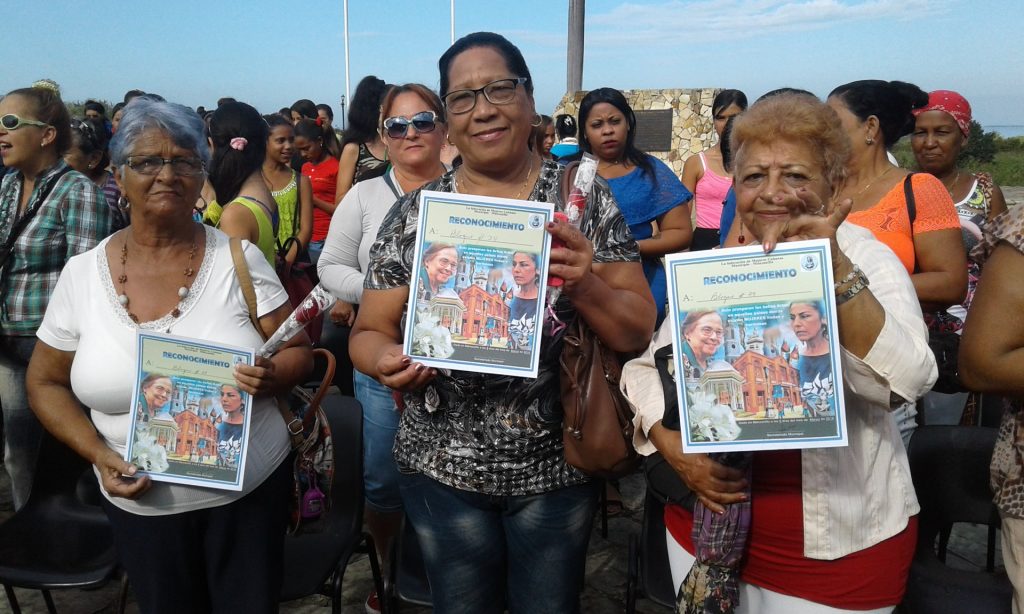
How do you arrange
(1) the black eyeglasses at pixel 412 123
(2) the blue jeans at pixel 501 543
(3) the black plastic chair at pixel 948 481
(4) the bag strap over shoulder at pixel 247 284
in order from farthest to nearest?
1. (1) the black eyeglasses at pixel 412 123
2. (3) the black plastic chair at pixel 948 481
3. (4) the bag strap over shoulder at pixel 247 284
4. (2) the blue jeans at pixel 501 543

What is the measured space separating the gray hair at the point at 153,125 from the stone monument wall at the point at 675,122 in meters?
10.7

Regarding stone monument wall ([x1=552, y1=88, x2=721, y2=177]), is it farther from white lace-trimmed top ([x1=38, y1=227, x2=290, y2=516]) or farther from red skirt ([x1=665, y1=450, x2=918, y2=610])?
red skirt ([x1=665, y1=450, x2=918, y2=610])

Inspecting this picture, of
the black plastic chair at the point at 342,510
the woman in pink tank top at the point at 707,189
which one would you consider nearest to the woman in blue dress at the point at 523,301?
the black plastic chair at the point at 342,510

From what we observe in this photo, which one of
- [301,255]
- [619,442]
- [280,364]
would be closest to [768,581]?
[619,442]

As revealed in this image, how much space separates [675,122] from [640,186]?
29.2 feet

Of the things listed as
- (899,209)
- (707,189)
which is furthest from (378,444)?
(707,189)

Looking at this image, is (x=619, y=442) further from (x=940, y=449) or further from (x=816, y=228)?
Answer: (x=940, y=449)

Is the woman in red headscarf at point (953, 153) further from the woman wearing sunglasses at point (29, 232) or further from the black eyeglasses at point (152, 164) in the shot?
the woman wearing sunglasses at point (29, 232)

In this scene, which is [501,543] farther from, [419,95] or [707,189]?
[707,189]

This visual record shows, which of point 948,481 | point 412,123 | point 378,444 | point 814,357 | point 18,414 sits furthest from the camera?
point 18,414

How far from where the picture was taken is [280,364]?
232 cm

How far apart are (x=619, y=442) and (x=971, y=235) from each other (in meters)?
3.81

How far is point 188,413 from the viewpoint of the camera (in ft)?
7.07

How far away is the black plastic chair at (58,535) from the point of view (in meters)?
2.99
